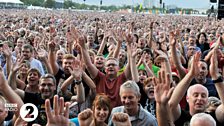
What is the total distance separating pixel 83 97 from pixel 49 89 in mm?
491

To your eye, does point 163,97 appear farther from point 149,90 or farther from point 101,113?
point 149,90

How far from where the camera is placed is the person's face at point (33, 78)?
256 inches

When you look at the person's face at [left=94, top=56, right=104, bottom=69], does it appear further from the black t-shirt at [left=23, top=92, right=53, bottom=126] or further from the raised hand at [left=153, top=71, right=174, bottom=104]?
the raised hand at [left=153, top=71, right=174, bottom=104]

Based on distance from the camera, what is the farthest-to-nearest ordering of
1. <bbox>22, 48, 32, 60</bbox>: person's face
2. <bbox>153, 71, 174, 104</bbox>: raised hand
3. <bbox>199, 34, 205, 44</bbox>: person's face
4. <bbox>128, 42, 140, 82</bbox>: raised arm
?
<bbox>199, 34, 205, 44</bbox>: person's face → <bbox>22, 48, 32, 60</bbox>: person's face → <bbox>128, 42, 140, 82</bbox>: raised arm → <bbox>153, 71, 174, 104</bbox>: raised hand

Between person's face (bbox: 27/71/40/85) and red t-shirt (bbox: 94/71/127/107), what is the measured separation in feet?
2.81

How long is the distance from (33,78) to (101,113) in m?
1.69

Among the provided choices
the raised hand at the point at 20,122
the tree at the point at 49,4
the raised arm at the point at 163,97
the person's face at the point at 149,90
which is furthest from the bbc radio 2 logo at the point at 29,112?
the tree at the point at 49,4

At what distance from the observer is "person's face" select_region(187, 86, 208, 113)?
17.1 feet

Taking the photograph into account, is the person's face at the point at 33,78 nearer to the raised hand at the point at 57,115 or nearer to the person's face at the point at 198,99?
the person's face at the point at 198,99

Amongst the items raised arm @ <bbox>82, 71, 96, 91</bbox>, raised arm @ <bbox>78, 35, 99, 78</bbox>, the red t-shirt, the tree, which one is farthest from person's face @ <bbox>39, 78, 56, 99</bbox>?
the tree

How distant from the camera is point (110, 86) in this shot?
22.2 ft

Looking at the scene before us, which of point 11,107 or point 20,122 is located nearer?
point 20,122

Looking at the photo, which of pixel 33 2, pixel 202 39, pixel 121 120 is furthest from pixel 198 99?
pixel 33 2

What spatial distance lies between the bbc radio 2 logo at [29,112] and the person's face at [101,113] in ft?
2.09
